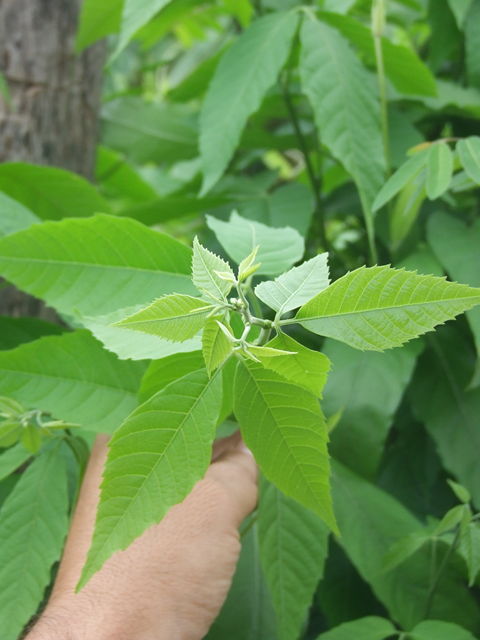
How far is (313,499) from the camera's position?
39 centimetres

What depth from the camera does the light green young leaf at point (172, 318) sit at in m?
0.34

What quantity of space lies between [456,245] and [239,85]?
0.27 meters

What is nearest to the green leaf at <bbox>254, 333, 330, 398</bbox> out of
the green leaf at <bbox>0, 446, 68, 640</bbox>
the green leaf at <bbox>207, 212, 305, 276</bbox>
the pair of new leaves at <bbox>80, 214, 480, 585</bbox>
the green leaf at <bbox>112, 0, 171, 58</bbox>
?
the pair of new leaves at <bbox>80, 214, 480, 585</bbox>

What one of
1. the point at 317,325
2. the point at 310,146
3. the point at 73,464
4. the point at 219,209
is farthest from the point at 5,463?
the point at 310,146

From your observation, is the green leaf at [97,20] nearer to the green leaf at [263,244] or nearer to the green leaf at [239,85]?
the green leaf at [239,85]

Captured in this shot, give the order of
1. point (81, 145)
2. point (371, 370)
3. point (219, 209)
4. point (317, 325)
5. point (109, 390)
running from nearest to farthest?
point (317, 325)
point (109, 390)
point (371, 370)
point (219, 209)
point (81, 145)

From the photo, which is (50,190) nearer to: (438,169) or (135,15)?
(135,15)

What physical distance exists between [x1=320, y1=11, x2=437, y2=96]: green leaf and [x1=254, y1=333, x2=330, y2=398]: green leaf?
462 mm

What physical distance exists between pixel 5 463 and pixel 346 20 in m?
0.54

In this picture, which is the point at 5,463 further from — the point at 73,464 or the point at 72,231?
the point at 72,231

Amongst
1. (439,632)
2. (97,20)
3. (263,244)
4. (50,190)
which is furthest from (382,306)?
(97,20)

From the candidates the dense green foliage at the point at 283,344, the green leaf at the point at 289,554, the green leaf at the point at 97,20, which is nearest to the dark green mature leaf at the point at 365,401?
the dense green foliage at the point at 283,344

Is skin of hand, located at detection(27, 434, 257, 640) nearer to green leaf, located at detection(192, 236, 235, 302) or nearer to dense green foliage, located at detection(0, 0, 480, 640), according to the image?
dense green foliage, located at detection(0, 0, 480, 640)

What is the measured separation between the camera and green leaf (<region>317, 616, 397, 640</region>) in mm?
539
